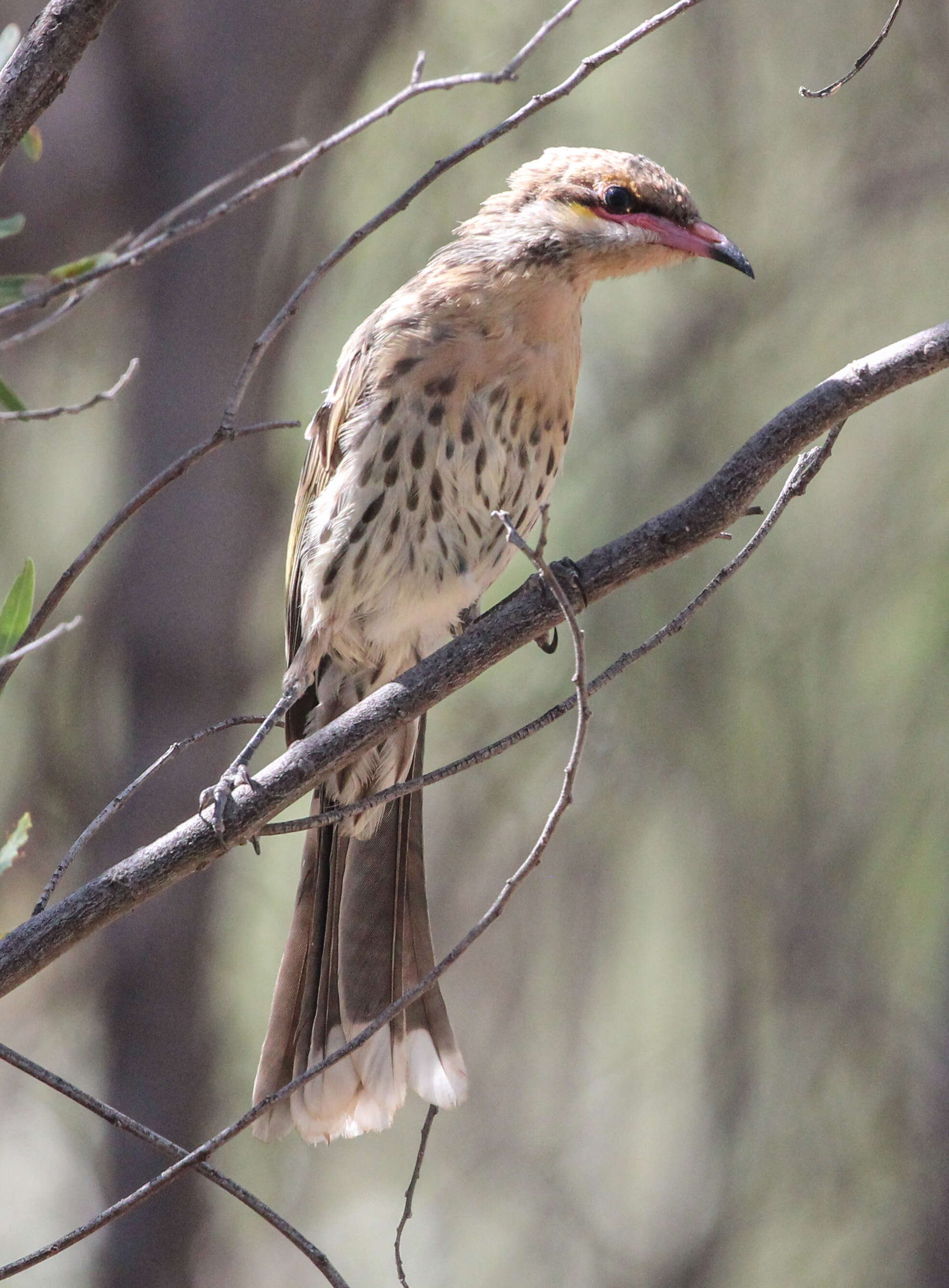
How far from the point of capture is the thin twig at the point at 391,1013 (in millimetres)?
1607

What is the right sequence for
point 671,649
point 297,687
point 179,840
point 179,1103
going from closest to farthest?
point 179,840
point 297,687
point 179,1103
point 671,649

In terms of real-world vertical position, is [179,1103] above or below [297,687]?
above

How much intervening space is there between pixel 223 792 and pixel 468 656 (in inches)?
18.6

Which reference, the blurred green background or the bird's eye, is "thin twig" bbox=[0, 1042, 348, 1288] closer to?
the bird's eye

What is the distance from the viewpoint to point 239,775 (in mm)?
2295

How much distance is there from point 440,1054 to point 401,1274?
102 cm

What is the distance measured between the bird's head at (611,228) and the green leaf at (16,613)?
1.32 meters

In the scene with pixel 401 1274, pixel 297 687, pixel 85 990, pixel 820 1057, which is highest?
pixel 85 990

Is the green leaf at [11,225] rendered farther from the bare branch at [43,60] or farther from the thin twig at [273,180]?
A: the bare branch at [43,60]

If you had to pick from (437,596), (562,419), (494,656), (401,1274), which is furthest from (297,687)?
(401,1274)

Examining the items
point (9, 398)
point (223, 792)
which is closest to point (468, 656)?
point (223, 792)

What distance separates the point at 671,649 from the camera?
202 inches

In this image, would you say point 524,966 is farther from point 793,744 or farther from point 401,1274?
point 401,1274

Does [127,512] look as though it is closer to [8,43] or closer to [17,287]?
[17,287]
